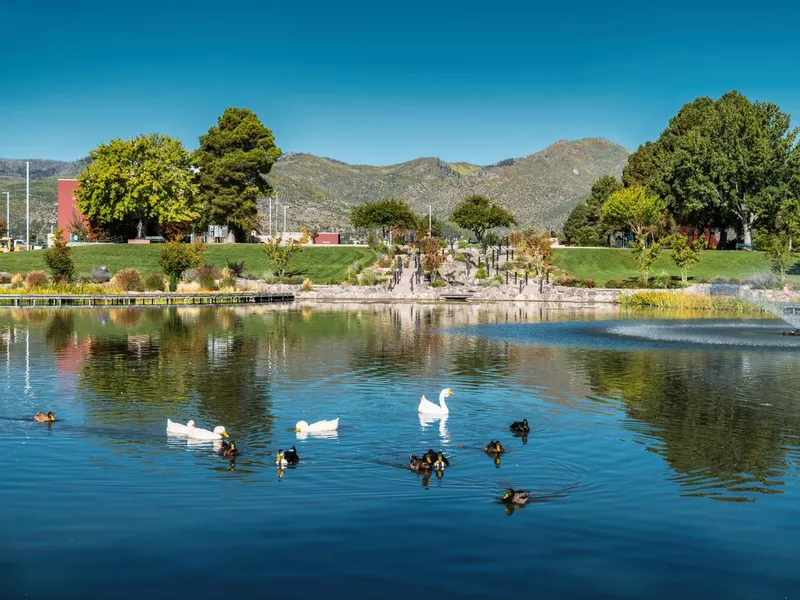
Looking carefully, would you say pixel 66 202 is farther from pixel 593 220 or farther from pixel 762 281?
pixel 593 220

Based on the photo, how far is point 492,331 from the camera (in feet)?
152

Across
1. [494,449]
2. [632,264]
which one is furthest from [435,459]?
[632,264]

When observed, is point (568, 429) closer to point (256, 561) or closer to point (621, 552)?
point (621, 552)

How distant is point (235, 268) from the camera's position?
86438mm

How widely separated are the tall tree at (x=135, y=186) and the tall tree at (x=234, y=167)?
2.45 metres

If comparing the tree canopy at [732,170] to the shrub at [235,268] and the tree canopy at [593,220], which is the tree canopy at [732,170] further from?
the shrub at [235,268]

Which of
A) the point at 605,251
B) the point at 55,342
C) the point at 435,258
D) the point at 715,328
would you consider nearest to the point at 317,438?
the point at 55,342

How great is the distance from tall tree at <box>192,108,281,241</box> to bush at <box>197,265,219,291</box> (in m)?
30.5

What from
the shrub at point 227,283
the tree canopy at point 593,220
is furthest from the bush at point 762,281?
the shrub at point 227,283

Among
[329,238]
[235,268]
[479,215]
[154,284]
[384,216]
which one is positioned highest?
[479,215]

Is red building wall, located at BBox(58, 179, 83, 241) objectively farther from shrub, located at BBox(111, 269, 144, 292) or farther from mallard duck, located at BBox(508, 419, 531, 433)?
mallard duck, located at BBox(508, 419, 531, 433)

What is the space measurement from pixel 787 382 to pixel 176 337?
26741mm

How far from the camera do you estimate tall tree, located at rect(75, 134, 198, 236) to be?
10275 centimetres

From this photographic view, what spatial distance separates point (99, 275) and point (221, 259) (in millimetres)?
15109
